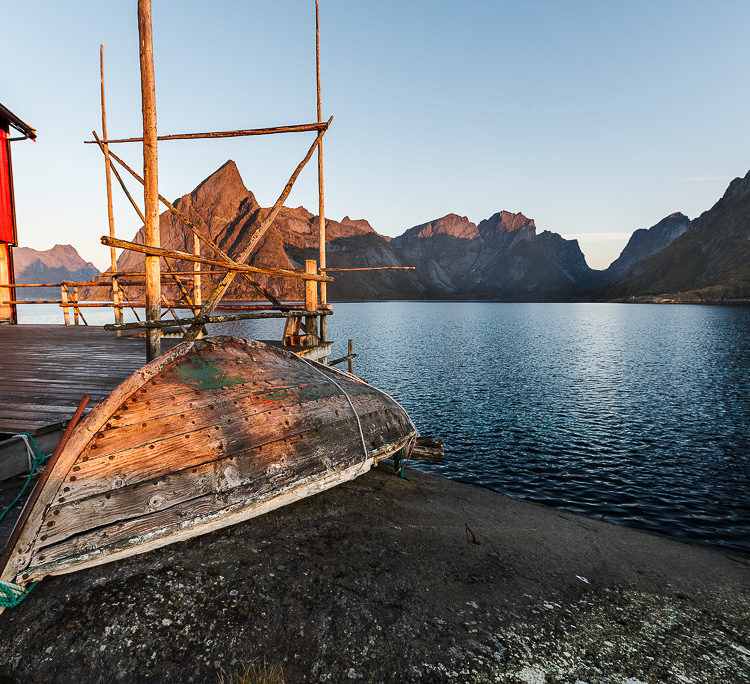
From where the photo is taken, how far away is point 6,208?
1802 centimetres

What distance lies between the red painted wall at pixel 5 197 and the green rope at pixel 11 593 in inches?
827

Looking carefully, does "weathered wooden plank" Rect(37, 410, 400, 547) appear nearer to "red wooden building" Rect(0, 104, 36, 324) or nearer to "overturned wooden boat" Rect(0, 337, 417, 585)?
"overturned wooden boat" Rect(0, 337, 417, 585)

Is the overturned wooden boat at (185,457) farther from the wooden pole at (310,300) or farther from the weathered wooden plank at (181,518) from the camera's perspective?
the wooden pole at (310,300)

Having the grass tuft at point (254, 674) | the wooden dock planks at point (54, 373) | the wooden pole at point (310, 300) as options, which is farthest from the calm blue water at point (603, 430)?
the grass tuft at point (254, 674)

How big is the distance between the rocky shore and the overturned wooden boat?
1.82 feet

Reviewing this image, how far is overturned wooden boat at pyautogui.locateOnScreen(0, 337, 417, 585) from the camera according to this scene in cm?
332

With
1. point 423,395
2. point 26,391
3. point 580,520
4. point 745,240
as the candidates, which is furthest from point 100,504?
point 745,240

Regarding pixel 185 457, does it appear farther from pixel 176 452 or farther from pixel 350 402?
pixel 350 402

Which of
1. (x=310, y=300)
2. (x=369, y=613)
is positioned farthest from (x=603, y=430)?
(x=369, y=613)

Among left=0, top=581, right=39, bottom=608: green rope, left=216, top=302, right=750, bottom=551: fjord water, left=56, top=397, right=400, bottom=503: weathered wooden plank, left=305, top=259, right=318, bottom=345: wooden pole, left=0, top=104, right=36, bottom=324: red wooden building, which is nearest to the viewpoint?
left=0, top=581, right=39, bottom=608: green rope

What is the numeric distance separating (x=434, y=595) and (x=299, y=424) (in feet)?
7.68

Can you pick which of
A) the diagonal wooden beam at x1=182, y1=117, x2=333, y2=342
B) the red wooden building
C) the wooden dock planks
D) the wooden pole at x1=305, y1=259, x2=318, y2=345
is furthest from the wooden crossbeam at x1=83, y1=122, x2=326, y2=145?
the red wooden building

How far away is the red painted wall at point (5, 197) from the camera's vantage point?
17.8m

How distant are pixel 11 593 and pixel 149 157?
5585mm
